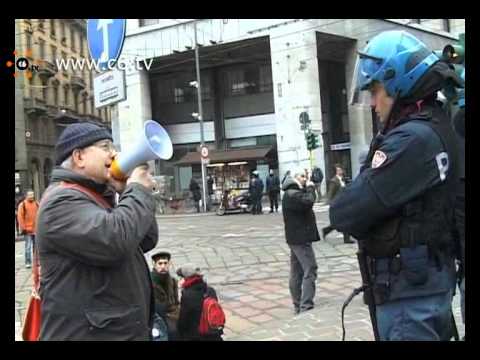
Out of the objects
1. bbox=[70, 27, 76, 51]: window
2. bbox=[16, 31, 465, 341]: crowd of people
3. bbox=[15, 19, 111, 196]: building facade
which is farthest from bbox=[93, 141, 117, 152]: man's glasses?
bbox=[70, 27, 76, 51]: window

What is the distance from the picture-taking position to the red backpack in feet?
14.7

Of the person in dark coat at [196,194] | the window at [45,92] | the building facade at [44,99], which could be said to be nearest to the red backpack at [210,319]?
the person in dark coat at [196,194]

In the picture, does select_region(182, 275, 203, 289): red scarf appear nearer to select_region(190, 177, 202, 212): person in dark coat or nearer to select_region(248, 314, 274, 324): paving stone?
select_region(248, 314, 274, 324): paving stone

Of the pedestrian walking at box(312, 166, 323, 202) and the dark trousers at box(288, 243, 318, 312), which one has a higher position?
the pedestrian walking at box(312, 166, 323, 202)

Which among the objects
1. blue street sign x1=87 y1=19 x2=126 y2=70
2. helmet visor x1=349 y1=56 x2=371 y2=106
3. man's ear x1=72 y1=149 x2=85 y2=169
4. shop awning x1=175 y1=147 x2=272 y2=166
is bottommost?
man's ear x1=72 y1=149 x2=85 y2=169

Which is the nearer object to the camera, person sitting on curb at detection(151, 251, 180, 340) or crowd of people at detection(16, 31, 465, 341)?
crowd of people at detection(16, 31, 465, 341)

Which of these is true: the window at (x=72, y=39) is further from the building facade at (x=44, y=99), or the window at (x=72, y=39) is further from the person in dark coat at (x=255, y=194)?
the person in dark coat at (x=255, y=194)

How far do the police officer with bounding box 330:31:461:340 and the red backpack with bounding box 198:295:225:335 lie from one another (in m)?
2.51

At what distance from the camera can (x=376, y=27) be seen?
92.1 feet

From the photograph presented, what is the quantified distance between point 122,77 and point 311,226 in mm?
2791

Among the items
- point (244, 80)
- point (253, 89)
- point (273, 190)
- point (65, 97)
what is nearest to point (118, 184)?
point (273, 190)
